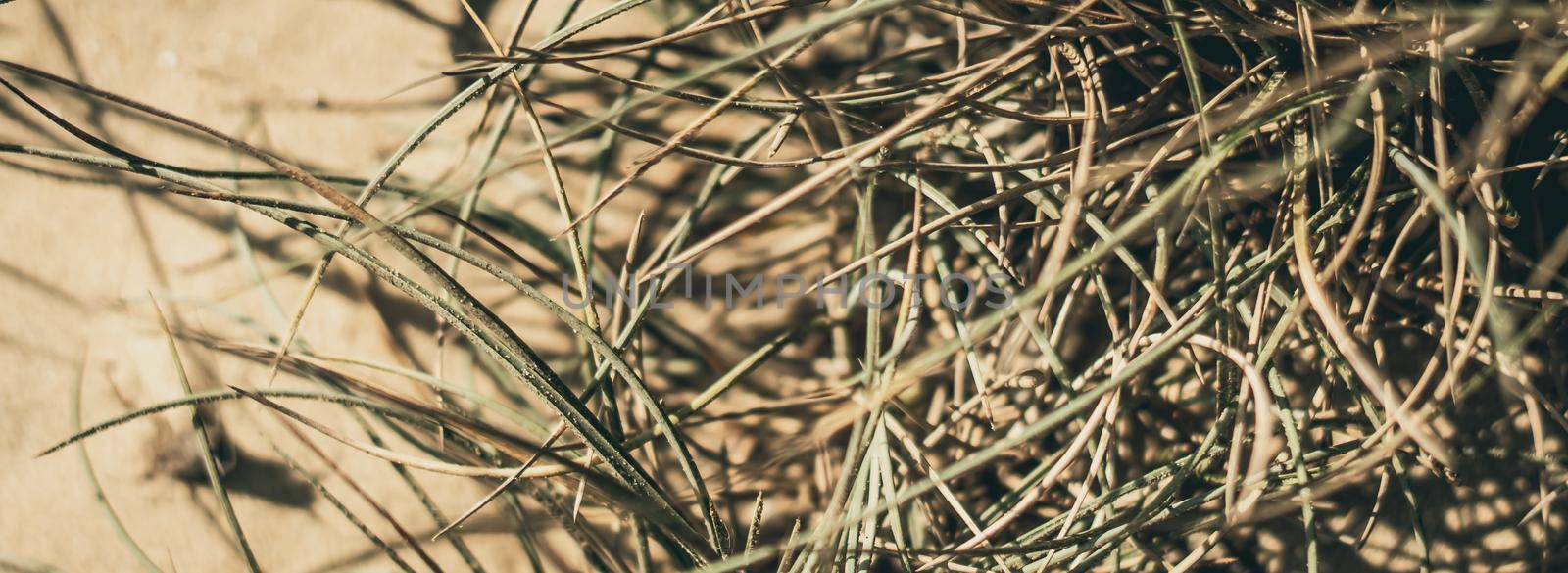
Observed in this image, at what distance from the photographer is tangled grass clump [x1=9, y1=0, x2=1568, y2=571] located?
0.30m

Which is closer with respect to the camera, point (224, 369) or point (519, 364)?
point (519, 364)

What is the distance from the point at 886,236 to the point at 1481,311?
0.70ft

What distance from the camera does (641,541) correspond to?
14.7 inches

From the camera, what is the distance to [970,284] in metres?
0.38

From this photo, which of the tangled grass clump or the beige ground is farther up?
the beige ground

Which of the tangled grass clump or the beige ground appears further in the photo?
the beige ground

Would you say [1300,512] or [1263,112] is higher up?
[1263,112]

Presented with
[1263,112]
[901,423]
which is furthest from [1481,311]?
[901,423]

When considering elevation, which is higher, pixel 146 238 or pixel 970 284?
pixel 146 238

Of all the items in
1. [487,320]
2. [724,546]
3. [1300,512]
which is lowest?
[1300,512]

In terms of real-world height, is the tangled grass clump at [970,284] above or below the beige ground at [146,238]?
below

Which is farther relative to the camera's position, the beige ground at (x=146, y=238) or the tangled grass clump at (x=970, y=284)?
the beige ground at (x=146, y=238)

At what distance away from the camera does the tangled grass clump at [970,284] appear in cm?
30

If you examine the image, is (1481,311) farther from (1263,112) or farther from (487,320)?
(487,320)
